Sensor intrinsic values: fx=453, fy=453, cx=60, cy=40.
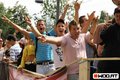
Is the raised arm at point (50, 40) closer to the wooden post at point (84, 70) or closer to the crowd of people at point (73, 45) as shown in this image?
the crowd of people at point (73, 45)

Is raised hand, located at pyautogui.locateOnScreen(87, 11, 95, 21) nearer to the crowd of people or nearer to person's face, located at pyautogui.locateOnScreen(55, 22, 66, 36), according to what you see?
the crowd of people

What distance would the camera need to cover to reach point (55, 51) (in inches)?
362

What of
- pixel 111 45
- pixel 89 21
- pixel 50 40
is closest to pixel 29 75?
pixel 89 21

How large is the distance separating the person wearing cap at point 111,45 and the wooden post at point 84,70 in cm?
55

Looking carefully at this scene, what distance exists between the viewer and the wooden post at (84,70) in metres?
5.93

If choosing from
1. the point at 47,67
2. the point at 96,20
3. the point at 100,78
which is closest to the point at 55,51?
the point at 47,67

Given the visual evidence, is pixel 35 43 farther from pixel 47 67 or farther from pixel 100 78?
pixel 100 78

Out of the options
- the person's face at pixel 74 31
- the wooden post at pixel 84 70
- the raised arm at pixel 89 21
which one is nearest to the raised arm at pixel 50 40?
the person's face at pixel 74 31

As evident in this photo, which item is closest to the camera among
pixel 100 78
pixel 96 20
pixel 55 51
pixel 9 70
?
pixel 100 78

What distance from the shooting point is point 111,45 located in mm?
6688

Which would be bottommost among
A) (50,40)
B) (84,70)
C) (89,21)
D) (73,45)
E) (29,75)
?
(29,75)

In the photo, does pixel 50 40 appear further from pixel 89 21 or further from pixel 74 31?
pixel 89 21

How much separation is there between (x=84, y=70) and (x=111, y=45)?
836 mm

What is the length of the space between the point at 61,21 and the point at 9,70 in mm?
3191
